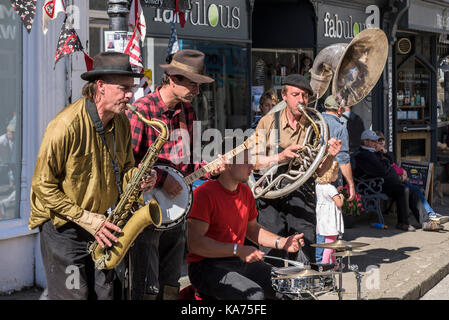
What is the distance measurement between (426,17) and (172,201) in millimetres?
10011

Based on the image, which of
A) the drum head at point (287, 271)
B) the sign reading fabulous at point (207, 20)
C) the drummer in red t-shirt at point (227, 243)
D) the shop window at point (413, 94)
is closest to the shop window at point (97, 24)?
the sign reading fabulous at point (207, 20)

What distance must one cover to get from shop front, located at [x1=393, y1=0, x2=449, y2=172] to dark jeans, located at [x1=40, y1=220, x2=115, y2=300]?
9.51 m

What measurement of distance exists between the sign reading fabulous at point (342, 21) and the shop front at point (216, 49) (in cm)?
181

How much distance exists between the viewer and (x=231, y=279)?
14.5 ft

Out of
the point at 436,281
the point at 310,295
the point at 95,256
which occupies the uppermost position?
the point at 95,256

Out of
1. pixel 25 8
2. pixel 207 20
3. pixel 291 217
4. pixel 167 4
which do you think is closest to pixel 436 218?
pixel 207 20

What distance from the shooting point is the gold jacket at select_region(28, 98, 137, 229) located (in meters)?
3.61

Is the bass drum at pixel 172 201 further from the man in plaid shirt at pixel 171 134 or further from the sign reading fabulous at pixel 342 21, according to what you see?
the sign reading fabulous at pixel 342 21

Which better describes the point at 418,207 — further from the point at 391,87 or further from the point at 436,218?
the point at 391,87

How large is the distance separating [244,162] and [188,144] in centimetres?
41

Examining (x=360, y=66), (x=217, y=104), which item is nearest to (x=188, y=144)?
(x=360, y=66)
